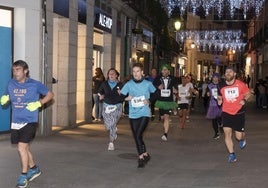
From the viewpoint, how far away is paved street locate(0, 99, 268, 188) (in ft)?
27.2

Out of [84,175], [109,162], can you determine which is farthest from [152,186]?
[109,162]

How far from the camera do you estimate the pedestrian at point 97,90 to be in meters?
18.0

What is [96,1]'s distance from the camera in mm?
18641

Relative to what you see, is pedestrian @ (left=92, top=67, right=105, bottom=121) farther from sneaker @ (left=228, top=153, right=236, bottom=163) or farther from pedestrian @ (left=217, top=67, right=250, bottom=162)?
sneaker @ (left=228, top=153, right=236, bottom=163)

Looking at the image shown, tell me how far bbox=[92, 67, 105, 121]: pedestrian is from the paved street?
11.1 feet

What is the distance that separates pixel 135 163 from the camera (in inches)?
393

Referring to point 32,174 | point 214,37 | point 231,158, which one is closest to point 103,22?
point 231,158

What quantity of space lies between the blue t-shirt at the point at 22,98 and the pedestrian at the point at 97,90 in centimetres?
1002

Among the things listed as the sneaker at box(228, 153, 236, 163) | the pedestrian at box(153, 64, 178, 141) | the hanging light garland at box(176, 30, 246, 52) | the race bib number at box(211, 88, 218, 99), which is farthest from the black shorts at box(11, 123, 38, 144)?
the hanging light garland at box(176, 30, 246, 52)

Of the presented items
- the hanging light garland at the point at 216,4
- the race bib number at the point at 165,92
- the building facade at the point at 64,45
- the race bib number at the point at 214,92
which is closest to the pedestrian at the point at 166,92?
the race bib number at the point at 165,92

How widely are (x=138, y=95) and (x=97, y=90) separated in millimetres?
8510

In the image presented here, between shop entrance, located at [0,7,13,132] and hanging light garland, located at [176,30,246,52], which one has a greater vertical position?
hanging light garland, located at [176,30,246,52]

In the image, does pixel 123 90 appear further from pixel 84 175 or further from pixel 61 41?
pixel 61 41

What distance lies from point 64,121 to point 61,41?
224 centimetres
